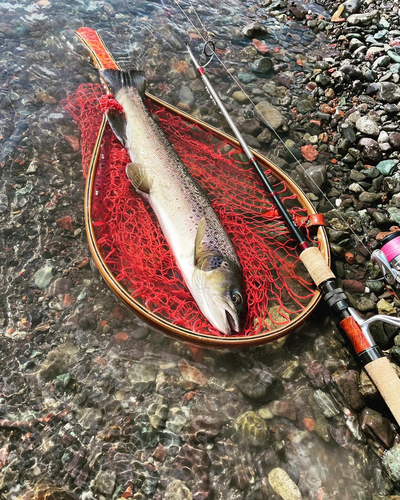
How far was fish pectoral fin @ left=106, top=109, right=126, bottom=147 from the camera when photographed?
4.05 metres

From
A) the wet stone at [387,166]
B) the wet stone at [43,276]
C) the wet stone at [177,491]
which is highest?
the wet stone at [387,166]

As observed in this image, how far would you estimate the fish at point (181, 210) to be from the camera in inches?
118

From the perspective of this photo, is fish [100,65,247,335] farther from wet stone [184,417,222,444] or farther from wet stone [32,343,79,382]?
wet stone [32,343,79,382]

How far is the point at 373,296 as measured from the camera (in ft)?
12.0

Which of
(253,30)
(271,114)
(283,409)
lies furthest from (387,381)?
(253,30)

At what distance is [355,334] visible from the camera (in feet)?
9.71

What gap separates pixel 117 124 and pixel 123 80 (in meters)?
A: 0.68

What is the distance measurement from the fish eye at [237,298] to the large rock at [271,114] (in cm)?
323

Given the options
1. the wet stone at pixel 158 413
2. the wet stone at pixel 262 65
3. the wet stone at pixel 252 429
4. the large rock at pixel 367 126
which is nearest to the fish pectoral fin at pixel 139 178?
the wet stone at pixel 158 413

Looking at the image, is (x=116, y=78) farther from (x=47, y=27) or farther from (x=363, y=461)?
(x=363, y=461)

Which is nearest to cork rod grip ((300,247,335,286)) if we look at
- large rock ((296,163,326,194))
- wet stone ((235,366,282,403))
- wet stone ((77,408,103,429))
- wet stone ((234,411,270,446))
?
wet stone ((235,366,282,403))

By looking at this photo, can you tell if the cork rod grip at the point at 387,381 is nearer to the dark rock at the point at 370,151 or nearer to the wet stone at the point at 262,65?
the dark rock at the point at 370,151

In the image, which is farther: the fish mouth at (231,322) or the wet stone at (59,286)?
Result: the wet stone at (59,286)

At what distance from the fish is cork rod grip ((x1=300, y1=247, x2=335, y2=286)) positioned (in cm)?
67
